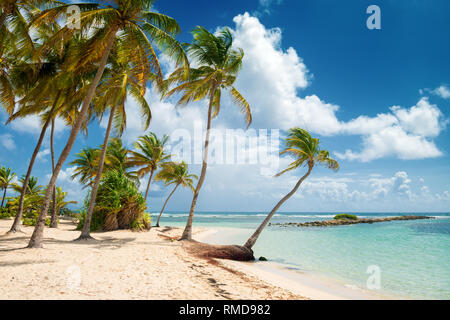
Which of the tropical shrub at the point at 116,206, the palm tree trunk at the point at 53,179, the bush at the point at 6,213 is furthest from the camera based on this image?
the bush at the point at 6,213

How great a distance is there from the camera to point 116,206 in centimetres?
1434

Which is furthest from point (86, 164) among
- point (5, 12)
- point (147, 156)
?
point (5, 12)

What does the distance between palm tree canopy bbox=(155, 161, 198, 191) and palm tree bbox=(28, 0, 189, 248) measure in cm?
1427

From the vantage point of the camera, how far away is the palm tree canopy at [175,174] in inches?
913

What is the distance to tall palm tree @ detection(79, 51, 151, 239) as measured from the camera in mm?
10297

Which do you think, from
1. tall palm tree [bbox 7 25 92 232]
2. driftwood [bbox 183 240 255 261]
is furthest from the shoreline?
tall palm tree [bbox 7 25 92 232]

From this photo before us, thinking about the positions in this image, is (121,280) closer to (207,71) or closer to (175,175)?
(207,71)

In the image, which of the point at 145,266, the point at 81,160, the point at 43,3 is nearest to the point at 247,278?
the point at 145,266

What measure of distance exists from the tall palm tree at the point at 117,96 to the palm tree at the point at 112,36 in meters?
1.00

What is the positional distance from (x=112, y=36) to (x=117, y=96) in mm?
2567

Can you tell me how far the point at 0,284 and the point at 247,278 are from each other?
4768mm

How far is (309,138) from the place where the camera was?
1218 centimetres

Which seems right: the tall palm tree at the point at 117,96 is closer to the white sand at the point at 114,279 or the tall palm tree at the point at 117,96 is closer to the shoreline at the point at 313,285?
the white sand at the point at 114,279

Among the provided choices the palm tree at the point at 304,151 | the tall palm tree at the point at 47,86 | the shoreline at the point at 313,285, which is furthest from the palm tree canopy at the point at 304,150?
the tall palm tree at the point at 47,86
